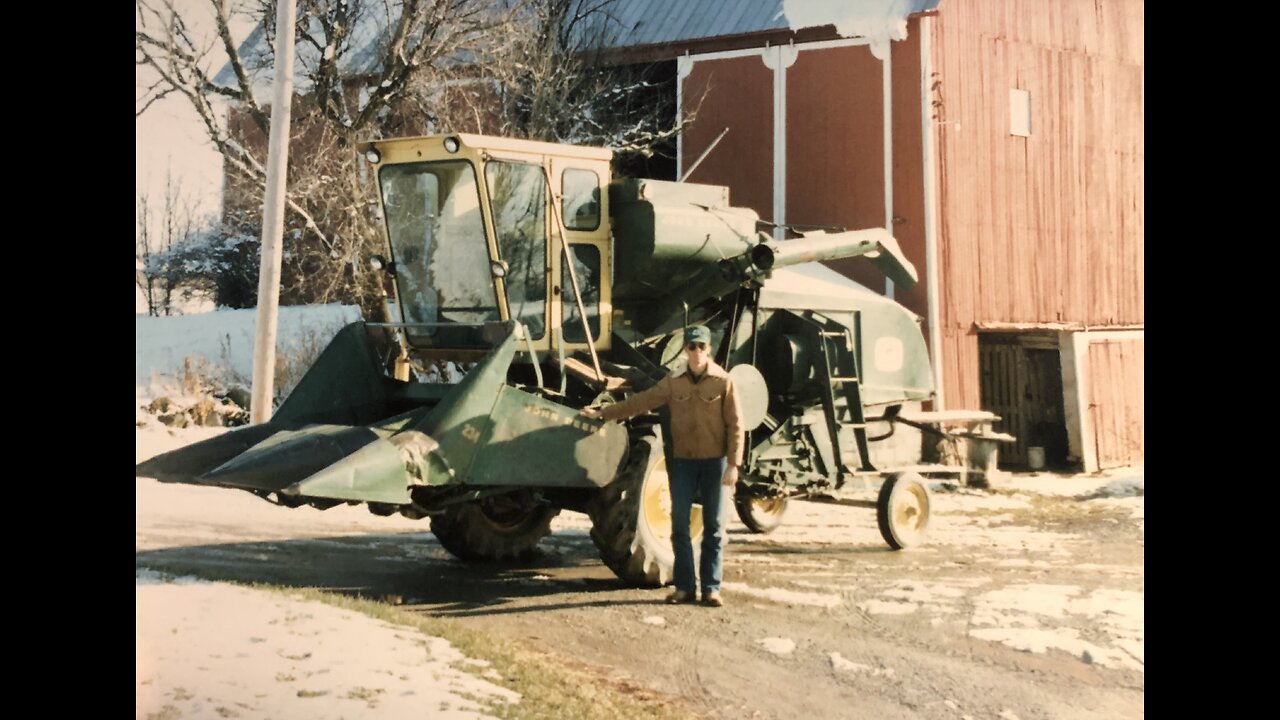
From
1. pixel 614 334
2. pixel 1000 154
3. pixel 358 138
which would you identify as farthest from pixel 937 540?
pixel 358 138

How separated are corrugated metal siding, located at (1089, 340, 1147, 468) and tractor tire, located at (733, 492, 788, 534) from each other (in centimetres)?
801

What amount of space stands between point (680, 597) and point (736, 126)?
12103mm

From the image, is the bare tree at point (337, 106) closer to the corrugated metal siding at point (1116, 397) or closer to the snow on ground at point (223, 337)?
the snow on ground at point (223, 337)

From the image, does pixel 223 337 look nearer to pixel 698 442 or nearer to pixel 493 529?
pixel 493 529

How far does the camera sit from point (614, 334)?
9.14m

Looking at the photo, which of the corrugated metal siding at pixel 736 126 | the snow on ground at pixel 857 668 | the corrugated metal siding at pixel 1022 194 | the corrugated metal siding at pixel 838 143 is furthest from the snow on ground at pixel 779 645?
the corrugated metal siding at pixel 736 126

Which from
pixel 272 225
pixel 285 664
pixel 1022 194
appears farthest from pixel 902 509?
pixel 1022 194

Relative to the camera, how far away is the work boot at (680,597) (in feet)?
26.0

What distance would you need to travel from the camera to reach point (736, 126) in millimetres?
18812

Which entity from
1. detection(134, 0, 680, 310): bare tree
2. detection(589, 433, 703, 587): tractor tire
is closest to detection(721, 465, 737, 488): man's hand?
detection(589, 433, 703, 587): tractor tire

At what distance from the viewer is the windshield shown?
27.3 feet
